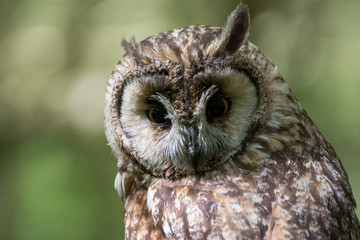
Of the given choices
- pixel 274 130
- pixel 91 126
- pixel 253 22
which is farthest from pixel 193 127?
pixel 91 126

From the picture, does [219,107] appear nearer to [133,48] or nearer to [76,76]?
[133,48]

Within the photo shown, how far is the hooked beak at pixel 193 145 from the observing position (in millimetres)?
1632

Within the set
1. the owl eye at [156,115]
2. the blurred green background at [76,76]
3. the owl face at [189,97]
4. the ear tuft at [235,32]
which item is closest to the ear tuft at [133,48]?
the owl face at [189,97]

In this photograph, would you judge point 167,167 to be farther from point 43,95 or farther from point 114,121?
point 43,95

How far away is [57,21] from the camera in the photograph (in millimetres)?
5367

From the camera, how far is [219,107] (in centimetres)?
169

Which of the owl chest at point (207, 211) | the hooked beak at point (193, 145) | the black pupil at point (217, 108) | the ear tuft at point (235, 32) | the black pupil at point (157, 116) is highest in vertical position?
the ear tuft at point (235, 32)

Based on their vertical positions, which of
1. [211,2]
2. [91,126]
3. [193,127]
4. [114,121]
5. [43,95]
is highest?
[211,2]

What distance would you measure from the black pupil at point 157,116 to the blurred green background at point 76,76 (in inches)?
127

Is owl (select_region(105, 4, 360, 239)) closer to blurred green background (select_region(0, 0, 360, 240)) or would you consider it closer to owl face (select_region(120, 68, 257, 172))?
owl face (select_region(120, 68, 257, 172))

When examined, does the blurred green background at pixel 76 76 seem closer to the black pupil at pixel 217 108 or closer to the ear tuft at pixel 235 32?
the ear tuft at pixel 235 32

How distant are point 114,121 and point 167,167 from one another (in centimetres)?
Result: 35

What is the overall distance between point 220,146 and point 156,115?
0.30 metres

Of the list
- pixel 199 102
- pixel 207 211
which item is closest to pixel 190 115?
pixel 199 102
